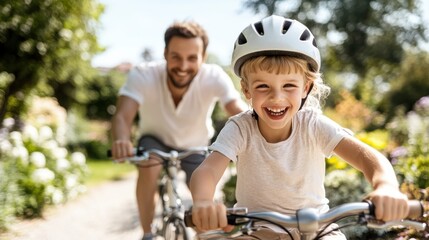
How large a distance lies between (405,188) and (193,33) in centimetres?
216

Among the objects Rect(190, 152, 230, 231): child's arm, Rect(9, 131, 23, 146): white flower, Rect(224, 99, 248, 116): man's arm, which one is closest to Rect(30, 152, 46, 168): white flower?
Rect(9, 131, 23, 146): white flower

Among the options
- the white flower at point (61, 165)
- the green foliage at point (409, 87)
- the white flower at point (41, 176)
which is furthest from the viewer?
the green foliage at point (409, 87)

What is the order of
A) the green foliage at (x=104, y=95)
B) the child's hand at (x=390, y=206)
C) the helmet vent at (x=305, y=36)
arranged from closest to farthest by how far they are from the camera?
the child's hand at (x=390, y=206)
the helmet vent at (x=305, y=36)
the green foliage at (x=104, y=95)

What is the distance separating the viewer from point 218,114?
12.9 metres

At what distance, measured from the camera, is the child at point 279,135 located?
2.30 metres

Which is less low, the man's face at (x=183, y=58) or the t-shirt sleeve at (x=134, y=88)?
the man's face at (x=183, y=58)

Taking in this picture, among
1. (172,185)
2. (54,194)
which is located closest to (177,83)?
(172,185)

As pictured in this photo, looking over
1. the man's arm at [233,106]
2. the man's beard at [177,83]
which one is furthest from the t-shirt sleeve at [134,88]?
the man's arm at [233,106]

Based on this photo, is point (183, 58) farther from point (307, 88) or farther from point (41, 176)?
point (41, 176)

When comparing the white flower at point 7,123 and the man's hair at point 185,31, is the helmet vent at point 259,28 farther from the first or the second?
the white flower at point 7,123

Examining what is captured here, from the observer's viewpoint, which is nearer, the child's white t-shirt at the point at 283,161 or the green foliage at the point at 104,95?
the child's white t-shirt at the point at 283,161

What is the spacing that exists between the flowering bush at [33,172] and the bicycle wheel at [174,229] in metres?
2.81

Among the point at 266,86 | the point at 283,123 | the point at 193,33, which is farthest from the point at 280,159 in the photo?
the point at 193,33

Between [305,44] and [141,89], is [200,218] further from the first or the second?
[141,89]
